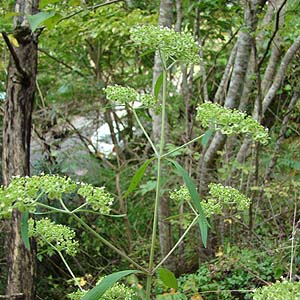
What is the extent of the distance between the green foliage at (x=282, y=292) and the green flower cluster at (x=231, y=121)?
364mm

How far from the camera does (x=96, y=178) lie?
4410mm

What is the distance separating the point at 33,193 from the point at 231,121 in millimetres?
481

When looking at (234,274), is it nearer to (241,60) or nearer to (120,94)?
(241,60)

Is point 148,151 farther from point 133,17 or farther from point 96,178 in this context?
point 133,17

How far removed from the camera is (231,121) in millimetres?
1170

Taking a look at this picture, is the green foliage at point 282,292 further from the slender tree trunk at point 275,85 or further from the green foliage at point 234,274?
the slender tree trunk at point 275,85

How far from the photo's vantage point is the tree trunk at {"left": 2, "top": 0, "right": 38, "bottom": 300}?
2357mm

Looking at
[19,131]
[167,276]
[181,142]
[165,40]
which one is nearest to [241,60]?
[181,142]

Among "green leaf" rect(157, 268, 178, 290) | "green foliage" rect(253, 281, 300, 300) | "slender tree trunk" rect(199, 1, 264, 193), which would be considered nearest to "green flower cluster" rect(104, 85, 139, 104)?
"green leaf" rect(157, 268, 178, 290)

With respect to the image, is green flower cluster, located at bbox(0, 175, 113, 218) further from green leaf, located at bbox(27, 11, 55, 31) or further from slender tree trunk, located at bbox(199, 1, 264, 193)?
slender tree trunk, located at bbox(199, 1, 264, 193)

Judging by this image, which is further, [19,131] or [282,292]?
[19,131]

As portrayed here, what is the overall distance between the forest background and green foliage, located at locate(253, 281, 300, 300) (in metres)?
1.22

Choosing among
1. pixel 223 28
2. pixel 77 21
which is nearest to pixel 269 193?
pixel 223 28

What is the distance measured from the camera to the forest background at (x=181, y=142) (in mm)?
3100
